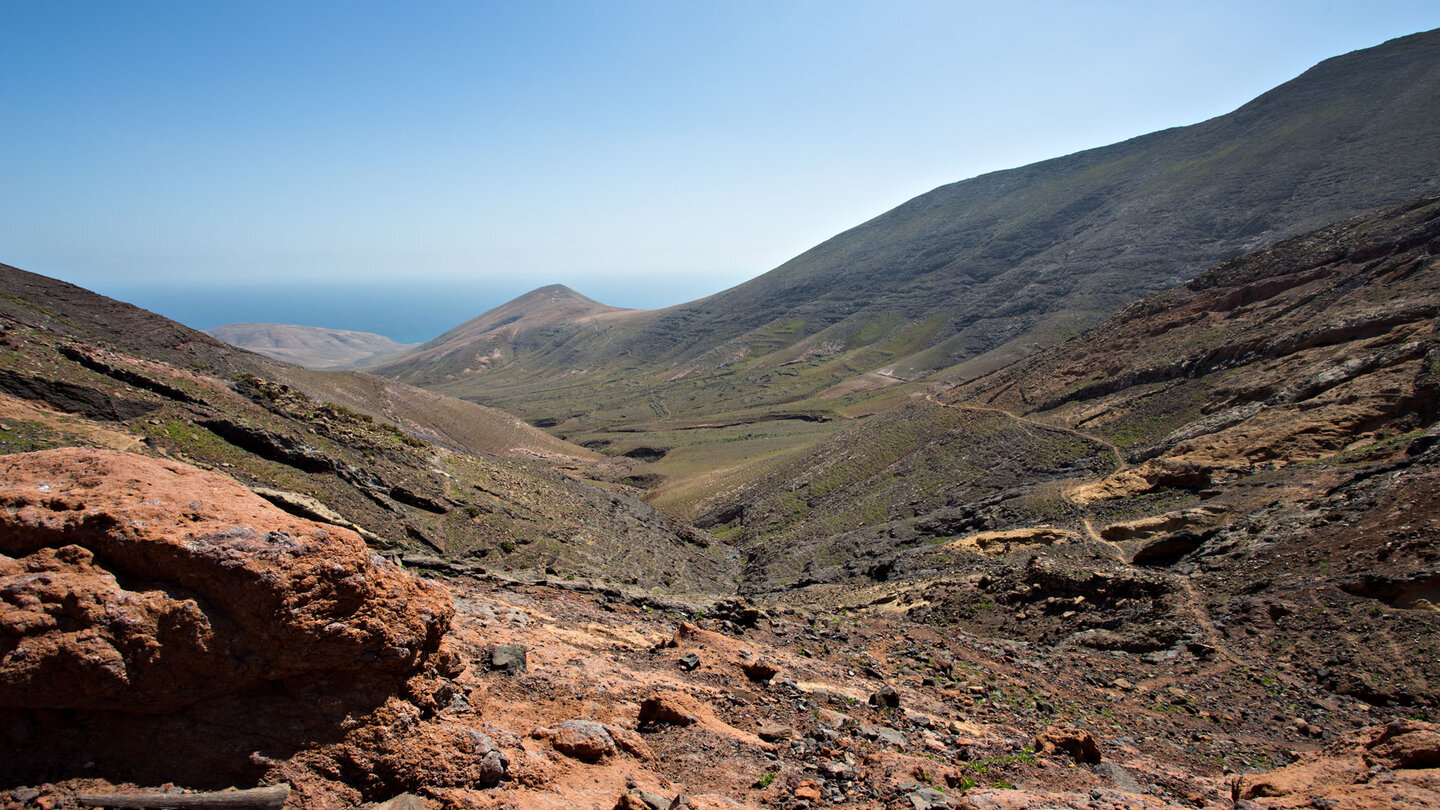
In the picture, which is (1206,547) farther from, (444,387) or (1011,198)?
(444,387)

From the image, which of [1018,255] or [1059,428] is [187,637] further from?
[1018,255]

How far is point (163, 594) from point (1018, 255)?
117229mm

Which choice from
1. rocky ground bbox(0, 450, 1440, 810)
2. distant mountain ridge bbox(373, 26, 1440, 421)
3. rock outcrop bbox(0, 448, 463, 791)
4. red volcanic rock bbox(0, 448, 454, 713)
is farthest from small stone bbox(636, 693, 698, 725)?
distant mountain ridge bbox(373, 26, 1440, 421)

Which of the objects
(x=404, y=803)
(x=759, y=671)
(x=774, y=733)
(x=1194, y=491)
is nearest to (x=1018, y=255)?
(x=1194, y=491)

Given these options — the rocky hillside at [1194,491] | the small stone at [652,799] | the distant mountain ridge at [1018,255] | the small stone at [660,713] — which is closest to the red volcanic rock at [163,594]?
the small stone at [652,799]

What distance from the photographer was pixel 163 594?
5.39 meters

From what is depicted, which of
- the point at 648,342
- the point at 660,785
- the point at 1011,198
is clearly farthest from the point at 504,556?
the point at 1011,198

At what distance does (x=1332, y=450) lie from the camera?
20.8 meters

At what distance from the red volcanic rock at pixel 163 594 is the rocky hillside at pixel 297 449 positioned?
11.0m

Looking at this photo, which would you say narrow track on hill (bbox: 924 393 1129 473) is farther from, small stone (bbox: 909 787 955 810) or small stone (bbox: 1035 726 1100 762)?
small stone (bbox: 909 787 955 810)

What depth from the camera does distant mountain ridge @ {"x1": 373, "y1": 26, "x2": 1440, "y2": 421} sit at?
76.6m

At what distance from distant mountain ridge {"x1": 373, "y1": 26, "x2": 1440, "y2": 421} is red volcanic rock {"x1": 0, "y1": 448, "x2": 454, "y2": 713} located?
75.2m

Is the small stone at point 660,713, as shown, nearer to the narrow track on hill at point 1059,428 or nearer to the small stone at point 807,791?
the small stone at point 807,791

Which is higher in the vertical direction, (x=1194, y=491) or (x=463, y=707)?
(x=463, y=707)
